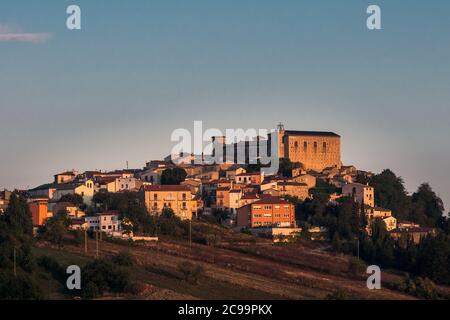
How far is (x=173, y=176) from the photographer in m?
74.2

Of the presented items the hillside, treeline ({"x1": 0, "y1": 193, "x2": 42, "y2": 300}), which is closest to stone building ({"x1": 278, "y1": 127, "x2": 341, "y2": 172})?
the hillside

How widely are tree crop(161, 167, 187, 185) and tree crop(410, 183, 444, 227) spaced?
1288cm

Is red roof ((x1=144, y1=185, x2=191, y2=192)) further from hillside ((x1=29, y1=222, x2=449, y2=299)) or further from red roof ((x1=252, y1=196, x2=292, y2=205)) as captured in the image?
red roof ((x1=252, y1=196, x2=292, y2=205))

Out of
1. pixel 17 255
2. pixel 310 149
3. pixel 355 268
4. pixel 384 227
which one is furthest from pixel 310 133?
pixel 17 255

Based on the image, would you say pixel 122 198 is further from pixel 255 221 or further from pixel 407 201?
pixel 407 201

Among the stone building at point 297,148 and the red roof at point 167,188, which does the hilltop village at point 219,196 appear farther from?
the stone building at point 297,148

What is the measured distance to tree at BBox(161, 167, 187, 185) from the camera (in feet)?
243

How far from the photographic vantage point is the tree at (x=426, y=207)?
75188 millimetres
